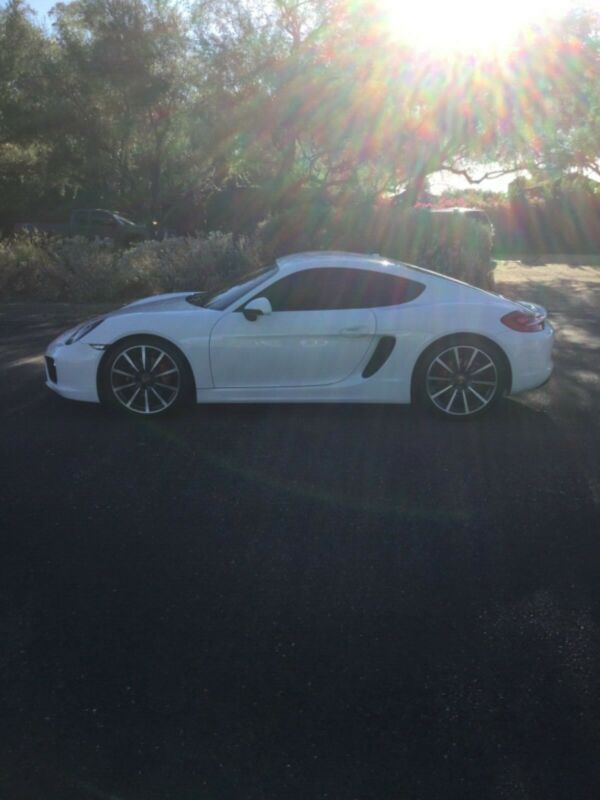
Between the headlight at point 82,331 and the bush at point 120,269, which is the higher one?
the headlight at point 82,331

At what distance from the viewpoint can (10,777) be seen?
3039 millimetres

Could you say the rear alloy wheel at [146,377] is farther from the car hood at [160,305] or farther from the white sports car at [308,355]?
the car hood at [160,305]

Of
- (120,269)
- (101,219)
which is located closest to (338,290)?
(120,269)

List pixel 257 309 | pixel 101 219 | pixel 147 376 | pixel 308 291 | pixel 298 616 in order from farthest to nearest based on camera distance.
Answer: pixel 101 219 → pixel 308 291 → pixel 147 376 → pixel 257 309 → pixel 298 616

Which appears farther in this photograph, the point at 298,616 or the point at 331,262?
the point at 331,262

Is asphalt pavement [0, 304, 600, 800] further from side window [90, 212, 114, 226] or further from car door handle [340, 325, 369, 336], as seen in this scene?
side window [90, 212, 114, 226]

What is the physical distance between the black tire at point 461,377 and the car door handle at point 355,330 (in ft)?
1.71

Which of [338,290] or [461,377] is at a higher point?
[338,290]

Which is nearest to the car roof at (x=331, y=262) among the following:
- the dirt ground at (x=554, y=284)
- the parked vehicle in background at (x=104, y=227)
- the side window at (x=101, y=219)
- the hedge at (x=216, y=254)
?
the hedge at (x=216, y=254)

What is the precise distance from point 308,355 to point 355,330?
431mm

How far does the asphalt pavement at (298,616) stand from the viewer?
313 cm

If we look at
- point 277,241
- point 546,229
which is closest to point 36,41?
point 277,241

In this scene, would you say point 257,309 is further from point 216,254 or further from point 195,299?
point 216,254

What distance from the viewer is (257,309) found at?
7.43m
